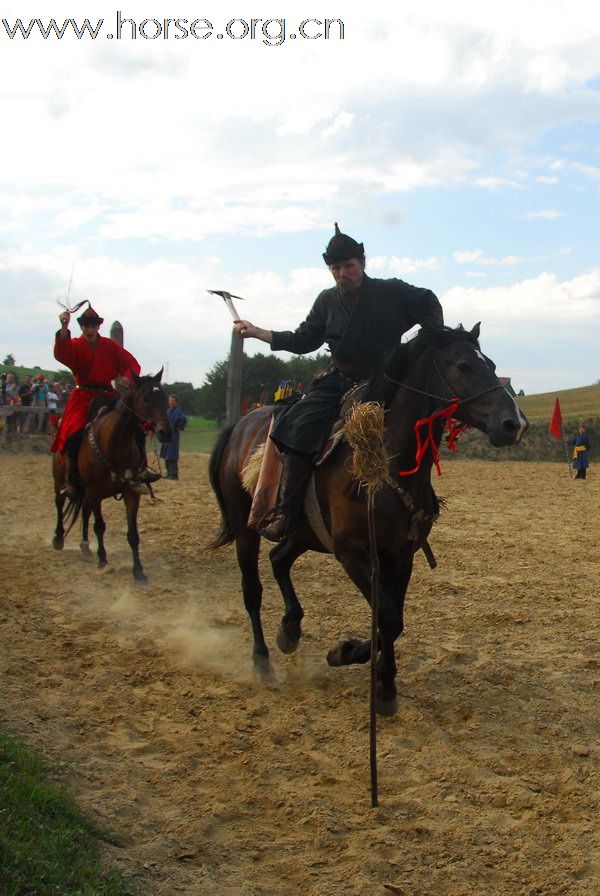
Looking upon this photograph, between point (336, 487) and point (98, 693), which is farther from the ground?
point (336, 487)

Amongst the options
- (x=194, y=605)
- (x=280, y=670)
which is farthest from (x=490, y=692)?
(x=194, y=605)

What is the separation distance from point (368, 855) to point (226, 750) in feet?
4.44

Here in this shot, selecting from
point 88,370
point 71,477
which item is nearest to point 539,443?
point 88,370

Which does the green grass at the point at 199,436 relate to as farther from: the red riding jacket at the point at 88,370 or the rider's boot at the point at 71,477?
the rider's boot at the point at 71,477

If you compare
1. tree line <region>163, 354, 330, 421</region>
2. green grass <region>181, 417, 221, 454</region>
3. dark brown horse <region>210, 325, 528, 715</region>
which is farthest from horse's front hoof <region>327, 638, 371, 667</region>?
tree line <region>163, 354, 330, 421</region>

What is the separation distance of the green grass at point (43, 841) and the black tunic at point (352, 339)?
9.01 ft

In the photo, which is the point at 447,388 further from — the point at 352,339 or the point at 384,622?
the point at 384,622

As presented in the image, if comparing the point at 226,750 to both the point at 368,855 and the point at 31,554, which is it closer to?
the point at 368,855

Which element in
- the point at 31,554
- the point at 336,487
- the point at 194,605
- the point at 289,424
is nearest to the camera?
the point at 336,487

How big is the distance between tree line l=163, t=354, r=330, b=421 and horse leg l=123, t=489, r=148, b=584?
26.1m

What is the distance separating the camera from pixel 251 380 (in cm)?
4181

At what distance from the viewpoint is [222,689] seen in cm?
606

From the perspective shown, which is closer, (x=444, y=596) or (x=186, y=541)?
(x=444, y=596)

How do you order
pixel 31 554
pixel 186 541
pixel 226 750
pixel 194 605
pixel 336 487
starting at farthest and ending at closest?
pixel 186 541, pixel 31 554, pixel 194 605, pixel 336 487, pixel 226 750
